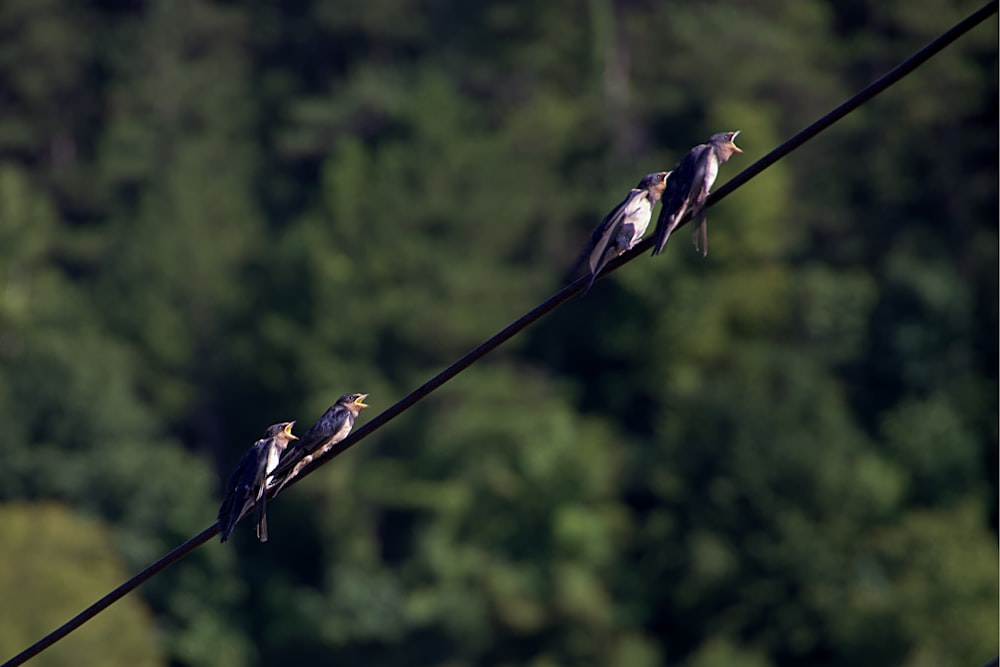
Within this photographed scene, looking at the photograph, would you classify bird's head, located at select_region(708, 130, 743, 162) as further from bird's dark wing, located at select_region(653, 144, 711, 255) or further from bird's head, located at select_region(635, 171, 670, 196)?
bird's dark wing, located at select_region(653, 144, 711, 255)

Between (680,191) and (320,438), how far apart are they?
256cm

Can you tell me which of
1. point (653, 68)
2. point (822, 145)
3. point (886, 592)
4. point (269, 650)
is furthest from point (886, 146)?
point (269, 650)

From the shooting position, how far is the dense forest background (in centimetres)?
4828

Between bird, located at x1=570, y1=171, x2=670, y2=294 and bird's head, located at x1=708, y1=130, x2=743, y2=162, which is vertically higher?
bird's head, located at x1=708, y1=130, x2=743, y2=162

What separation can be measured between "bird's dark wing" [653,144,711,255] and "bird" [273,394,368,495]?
2092 mm

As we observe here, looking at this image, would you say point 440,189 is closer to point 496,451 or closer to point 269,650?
point 496,451

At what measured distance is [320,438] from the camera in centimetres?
1091

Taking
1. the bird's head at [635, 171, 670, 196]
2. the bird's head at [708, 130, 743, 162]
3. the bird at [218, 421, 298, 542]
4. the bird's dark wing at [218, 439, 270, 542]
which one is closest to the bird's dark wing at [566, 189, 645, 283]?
the bird's head at [635, 171, 670, 196]

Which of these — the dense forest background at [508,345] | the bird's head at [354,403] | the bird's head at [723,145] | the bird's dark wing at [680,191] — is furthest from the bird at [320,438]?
the dense forest background at [508,345]

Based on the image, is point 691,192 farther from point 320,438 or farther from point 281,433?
point 281,433

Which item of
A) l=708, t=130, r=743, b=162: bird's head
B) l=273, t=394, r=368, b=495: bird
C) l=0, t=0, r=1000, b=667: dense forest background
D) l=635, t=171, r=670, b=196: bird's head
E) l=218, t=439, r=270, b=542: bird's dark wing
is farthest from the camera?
l=0, t=0, r=1000, b=667: dense forest background

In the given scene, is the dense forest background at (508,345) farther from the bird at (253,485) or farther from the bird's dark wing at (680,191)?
the bird's dark wing at (680,191)

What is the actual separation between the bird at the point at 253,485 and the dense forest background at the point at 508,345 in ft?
111

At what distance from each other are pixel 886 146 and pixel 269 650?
81.8 ft
